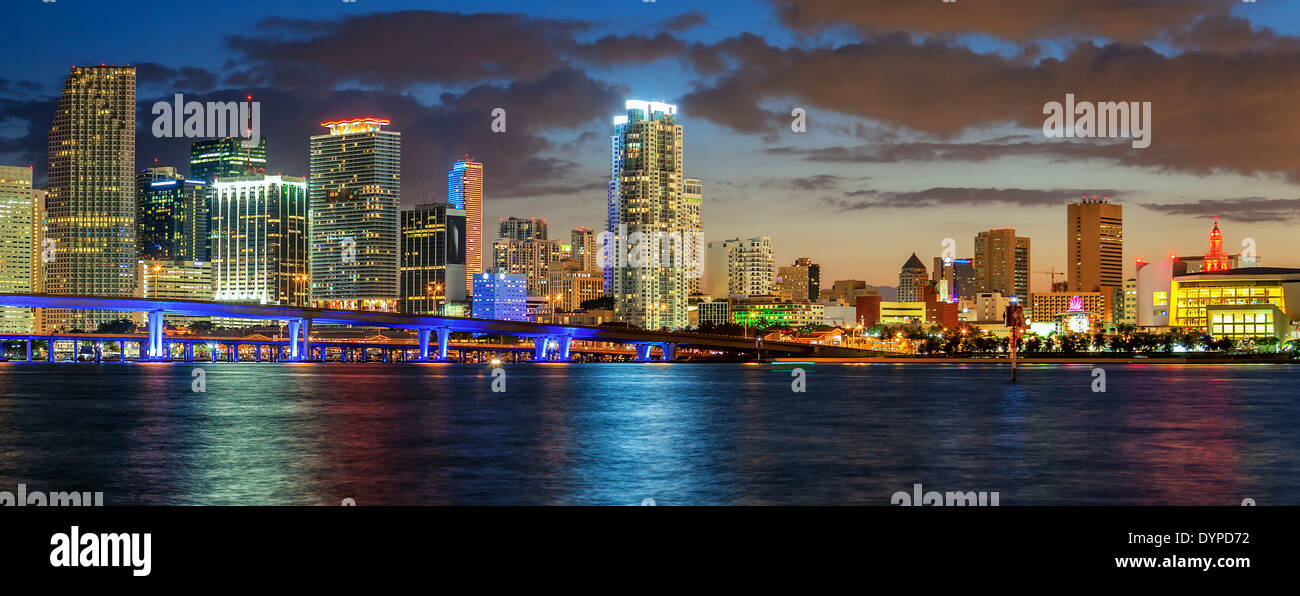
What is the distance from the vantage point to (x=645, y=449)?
45.9 meters

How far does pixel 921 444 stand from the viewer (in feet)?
161

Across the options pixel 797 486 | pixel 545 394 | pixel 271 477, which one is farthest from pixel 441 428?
pixel 545 394

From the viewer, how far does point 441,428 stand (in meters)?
57.1

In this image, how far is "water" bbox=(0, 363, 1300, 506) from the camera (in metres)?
33.0

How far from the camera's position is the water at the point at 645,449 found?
33.0m

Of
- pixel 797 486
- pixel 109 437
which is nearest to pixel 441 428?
pixel 109 437
